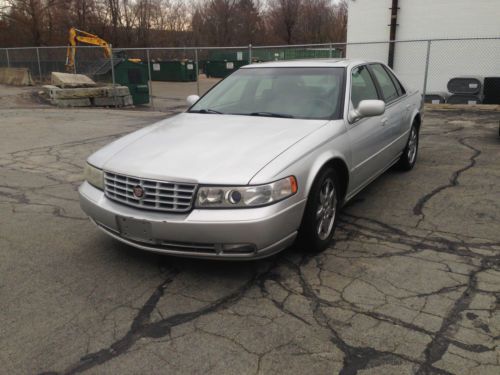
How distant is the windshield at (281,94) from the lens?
14.1 ft

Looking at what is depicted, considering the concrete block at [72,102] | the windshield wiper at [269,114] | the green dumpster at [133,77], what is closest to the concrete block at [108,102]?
the concrete block at [72,102]

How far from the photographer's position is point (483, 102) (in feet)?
43.8

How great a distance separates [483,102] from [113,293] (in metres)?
13.1

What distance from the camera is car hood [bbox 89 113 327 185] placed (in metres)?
3.21

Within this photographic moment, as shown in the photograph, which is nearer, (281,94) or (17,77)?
(281,94)

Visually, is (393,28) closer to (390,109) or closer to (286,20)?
(390,109)

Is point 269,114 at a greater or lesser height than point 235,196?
greater

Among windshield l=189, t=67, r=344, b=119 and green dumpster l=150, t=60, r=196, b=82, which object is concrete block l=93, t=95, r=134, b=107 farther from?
green dumpster l=150, t=60, r=196, b=82

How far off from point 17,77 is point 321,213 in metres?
23.3

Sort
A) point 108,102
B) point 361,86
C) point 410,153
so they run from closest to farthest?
point 361,86, point 410,153, point 108,102

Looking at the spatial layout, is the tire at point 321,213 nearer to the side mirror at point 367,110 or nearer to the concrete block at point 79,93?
the side mirror at point 367,110

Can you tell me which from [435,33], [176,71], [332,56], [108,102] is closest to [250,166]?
[108,102]

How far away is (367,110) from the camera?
414 centimetres

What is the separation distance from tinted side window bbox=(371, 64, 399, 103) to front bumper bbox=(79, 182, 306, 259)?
2575 millimetres
